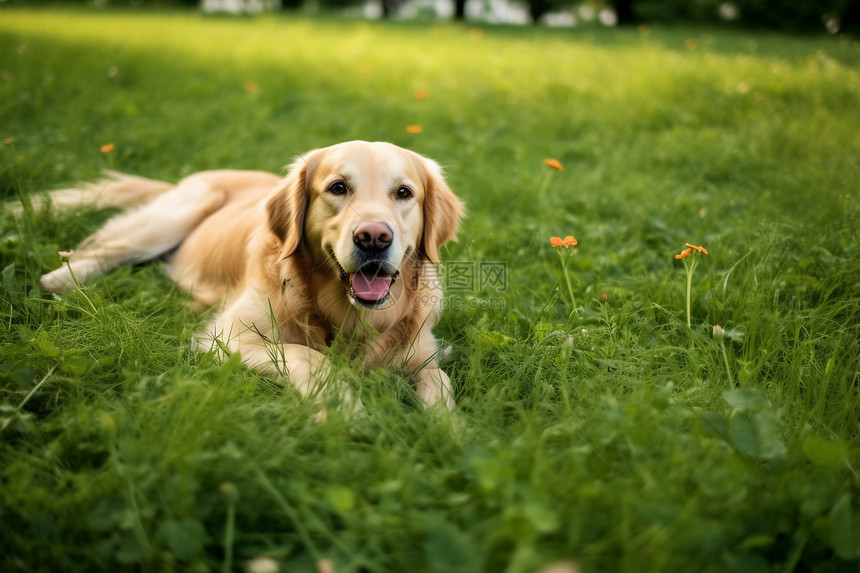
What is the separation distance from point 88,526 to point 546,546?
1058mm

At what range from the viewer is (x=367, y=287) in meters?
2.12

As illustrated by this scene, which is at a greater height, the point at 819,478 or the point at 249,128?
the point at 249,128

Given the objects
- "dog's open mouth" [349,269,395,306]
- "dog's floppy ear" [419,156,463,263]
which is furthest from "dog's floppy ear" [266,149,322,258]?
"dog's floppy ear" [419,156,463,263]

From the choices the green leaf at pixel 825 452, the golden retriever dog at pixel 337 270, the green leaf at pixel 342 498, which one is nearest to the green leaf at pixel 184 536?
the green leaf at pixel 342 498

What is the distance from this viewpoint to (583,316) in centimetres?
244

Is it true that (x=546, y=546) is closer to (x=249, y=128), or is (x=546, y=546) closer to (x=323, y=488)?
(x=323, y=488)

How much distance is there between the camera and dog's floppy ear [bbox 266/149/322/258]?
2.34 m

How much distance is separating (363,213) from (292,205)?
465mm

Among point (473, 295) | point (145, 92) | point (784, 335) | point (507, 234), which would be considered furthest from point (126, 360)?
point (145, 92)

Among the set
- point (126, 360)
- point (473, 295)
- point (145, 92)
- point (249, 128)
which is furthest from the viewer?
point (145, 92)

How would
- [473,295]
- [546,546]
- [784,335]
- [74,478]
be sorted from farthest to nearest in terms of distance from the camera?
1. [473,295]
2. [784,335]
3. [74,478]
4. [546,546]

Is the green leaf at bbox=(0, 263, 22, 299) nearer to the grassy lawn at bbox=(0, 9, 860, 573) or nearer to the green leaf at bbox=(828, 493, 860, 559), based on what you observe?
the grassy lawn at bbox=(0, 9, 860, 573)

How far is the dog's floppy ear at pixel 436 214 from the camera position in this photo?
2.52 meters

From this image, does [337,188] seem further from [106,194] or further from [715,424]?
[106,194]
